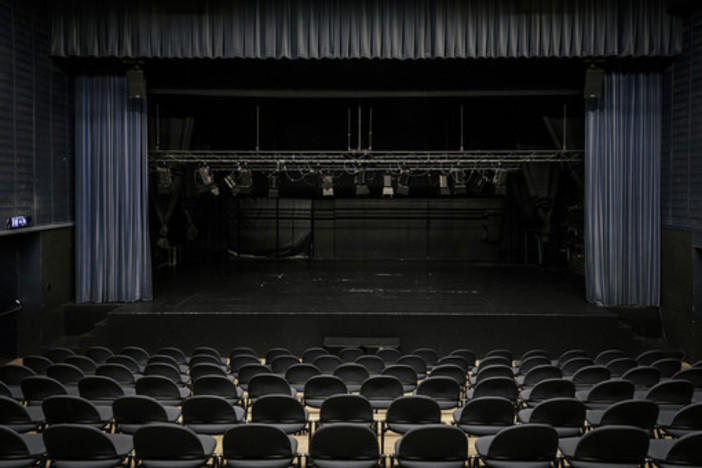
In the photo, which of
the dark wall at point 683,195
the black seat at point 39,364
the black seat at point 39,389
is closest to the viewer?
the black seat at point 39,389

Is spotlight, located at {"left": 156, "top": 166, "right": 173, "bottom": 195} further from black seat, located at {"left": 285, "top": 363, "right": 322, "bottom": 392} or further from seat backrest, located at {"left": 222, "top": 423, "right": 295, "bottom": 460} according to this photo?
seat backrest, located at {"left": 222, "top": 423, "right": 295, "bottom": 460}

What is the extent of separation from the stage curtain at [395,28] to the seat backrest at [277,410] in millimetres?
7900

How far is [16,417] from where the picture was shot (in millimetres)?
6352

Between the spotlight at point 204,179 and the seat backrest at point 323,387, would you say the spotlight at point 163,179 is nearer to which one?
the spotlight at point 204,179

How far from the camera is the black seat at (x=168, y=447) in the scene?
529cm

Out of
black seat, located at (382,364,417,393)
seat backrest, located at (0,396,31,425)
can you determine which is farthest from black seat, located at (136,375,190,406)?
black seat, located at (382,364,417,393)

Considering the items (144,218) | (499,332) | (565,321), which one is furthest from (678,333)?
(144,218)

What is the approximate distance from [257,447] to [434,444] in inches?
54.0

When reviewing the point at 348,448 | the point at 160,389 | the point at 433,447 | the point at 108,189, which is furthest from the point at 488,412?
the point at 108,189

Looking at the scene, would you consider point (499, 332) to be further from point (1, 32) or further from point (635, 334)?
point (1, 32)

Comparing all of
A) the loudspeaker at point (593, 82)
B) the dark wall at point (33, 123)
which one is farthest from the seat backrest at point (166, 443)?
the loudspeaker at point (593, 82)

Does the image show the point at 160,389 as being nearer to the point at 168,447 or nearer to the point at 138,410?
the point at 138,410

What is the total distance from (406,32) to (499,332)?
5.58 meters

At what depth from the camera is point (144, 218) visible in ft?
45.9
